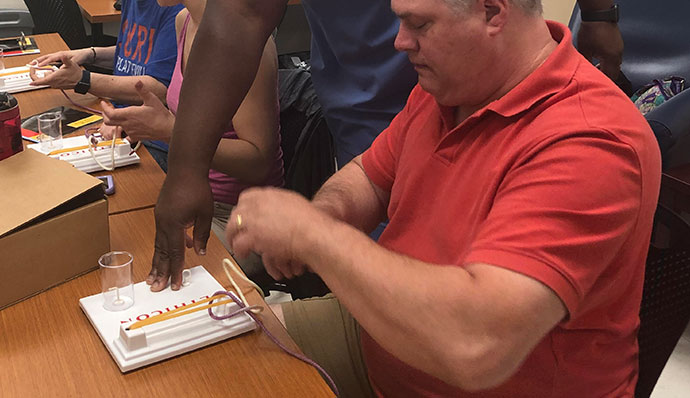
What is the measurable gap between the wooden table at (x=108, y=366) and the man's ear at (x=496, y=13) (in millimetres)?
550

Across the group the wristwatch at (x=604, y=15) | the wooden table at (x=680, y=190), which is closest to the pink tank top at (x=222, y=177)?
the wristwatch at (x=604, y=15)

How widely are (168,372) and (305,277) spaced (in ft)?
2.77

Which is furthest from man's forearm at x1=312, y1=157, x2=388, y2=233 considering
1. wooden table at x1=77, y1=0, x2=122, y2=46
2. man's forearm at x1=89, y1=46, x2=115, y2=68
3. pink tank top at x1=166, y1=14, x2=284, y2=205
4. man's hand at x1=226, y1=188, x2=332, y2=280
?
wooden table at x1=77, y1=0, x2=122, y2=46

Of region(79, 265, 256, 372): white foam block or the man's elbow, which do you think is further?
region(79, 265, 256, 372): white foam block

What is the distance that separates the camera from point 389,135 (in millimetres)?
1372

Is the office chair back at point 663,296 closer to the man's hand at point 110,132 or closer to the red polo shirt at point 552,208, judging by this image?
the red polo shirt at point 552,208

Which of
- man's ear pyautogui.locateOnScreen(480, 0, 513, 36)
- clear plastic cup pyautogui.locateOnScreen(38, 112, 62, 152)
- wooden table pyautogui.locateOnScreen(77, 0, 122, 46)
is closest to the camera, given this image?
man's ear pyautogui.locateOnScreen(480, 0, 513, 36)

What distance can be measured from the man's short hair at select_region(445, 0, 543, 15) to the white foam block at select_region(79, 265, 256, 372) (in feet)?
1.85

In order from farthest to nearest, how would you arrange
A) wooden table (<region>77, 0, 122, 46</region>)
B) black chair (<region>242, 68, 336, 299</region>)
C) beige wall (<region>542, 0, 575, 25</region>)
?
wooden table (<region>77, 0, 122, 46</region>) < beige wall (<region>542, 0, 575, 25</region>) < black chair (<region>242, 68, 336, 299</region>)

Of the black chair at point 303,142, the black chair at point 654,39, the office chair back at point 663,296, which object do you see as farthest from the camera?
the black chair at point 654,39

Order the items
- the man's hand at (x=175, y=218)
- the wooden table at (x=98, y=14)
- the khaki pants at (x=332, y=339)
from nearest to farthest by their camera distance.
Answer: the man's hand at (x=175, y=218) → the khaki pants at (x=332, y=339) → the wooden table at (x=98, y=14)

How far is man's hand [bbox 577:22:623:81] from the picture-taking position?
58.3 inches

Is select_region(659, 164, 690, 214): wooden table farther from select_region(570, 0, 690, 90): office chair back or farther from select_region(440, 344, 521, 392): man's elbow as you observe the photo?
select_region(440, 344, 521, 392): man's elbow

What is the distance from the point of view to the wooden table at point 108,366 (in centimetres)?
94
